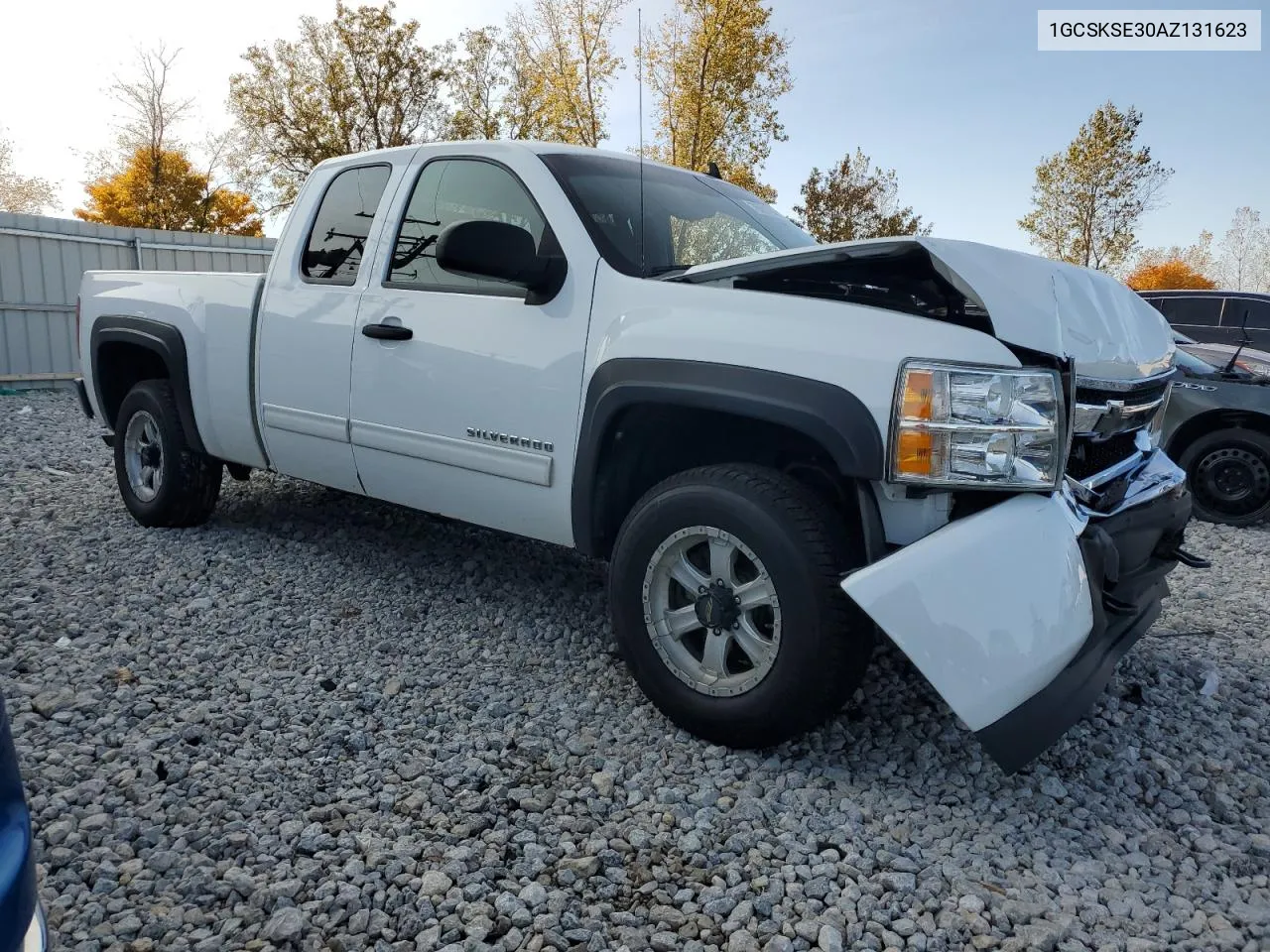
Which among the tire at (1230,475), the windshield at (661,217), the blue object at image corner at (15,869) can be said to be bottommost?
the tire at (1230,475)

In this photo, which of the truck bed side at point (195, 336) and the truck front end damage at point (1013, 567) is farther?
the truck bed side at point (195, 336)

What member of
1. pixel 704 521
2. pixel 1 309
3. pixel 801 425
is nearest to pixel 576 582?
pixel 704 521

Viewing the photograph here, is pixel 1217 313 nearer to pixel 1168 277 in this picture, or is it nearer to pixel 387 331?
pixel 387 331

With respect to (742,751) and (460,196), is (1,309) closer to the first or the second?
(460,196)

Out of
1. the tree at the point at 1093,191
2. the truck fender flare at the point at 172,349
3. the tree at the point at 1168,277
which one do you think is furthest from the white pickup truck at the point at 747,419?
the tree at the point at 1168,277

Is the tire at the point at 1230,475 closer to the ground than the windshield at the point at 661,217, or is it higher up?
closer to the ground

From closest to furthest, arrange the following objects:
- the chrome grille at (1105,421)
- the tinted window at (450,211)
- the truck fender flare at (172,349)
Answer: the chrome grille at (1105,421) → the tinted window at (450,211) → the truck fender flare at (172,349)

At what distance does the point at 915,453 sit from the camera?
2430mm

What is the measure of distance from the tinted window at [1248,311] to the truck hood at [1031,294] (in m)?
8.94

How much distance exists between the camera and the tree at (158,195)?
30031 mm

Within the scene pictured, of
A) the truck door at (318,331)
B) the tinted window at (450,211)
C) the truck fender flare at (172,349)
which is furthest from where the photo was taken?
the truck fender flare at (172,349)

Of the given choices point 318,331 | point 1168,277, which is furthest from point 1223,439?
point 1168,277

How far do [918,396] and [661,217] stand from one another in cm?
152

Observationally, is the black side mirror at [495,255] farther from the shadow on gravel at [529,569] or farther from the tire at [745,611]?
the shadow on gravel at [529,569]
